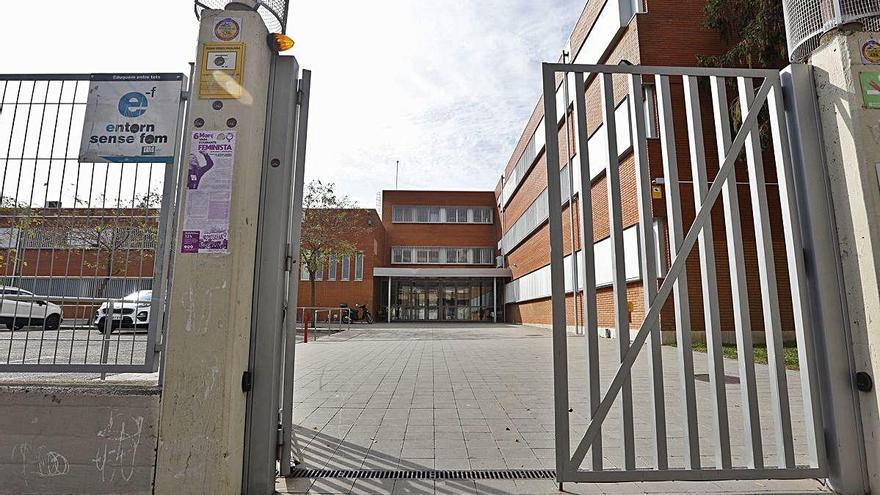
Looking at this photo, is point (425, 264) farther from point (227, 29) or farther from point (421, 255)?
point (227, 29)

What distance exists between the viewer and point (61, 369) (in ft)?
9.67

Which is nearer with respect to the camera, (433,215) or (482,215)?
(433,215)

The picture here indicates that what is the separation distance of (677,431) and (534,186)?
21.6 metres

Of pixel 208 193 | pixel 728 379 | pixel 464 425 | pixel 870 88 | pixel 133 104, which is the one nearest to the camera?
pixel 208 193

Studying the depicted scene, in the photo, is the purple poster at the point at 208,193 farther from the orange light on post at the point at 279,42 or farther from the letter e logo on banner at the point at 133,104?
the orange light on post at the point at 279,42

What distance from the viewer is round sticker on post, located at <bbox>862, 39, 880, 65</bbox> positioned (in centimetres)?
286

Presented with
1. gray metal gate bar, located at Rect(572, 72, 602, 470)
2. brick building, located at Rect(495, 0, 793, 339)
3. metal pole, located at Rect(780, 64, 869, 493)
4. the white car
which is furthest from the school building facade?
the white car

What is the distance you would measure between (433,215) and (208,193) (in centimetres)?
3738

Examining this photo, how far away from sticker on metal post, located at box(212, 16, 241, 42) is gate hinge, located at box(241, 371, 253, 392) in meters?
2.00

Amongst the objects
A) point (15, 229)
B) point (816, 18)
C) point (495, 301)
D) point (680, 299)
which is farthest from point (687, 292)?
→ point (495, 301)

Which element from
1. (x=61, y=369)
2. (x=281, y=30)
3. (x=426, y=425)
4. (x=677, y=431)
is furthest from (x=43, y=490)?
(x=677, y=431)

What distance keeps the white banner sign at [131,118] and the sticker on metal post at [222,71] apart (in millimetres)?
342

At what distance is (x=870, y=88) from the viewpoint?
9.31 feet

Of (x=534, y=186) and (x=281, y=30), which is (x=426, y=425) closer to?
(x=281, y=30)
